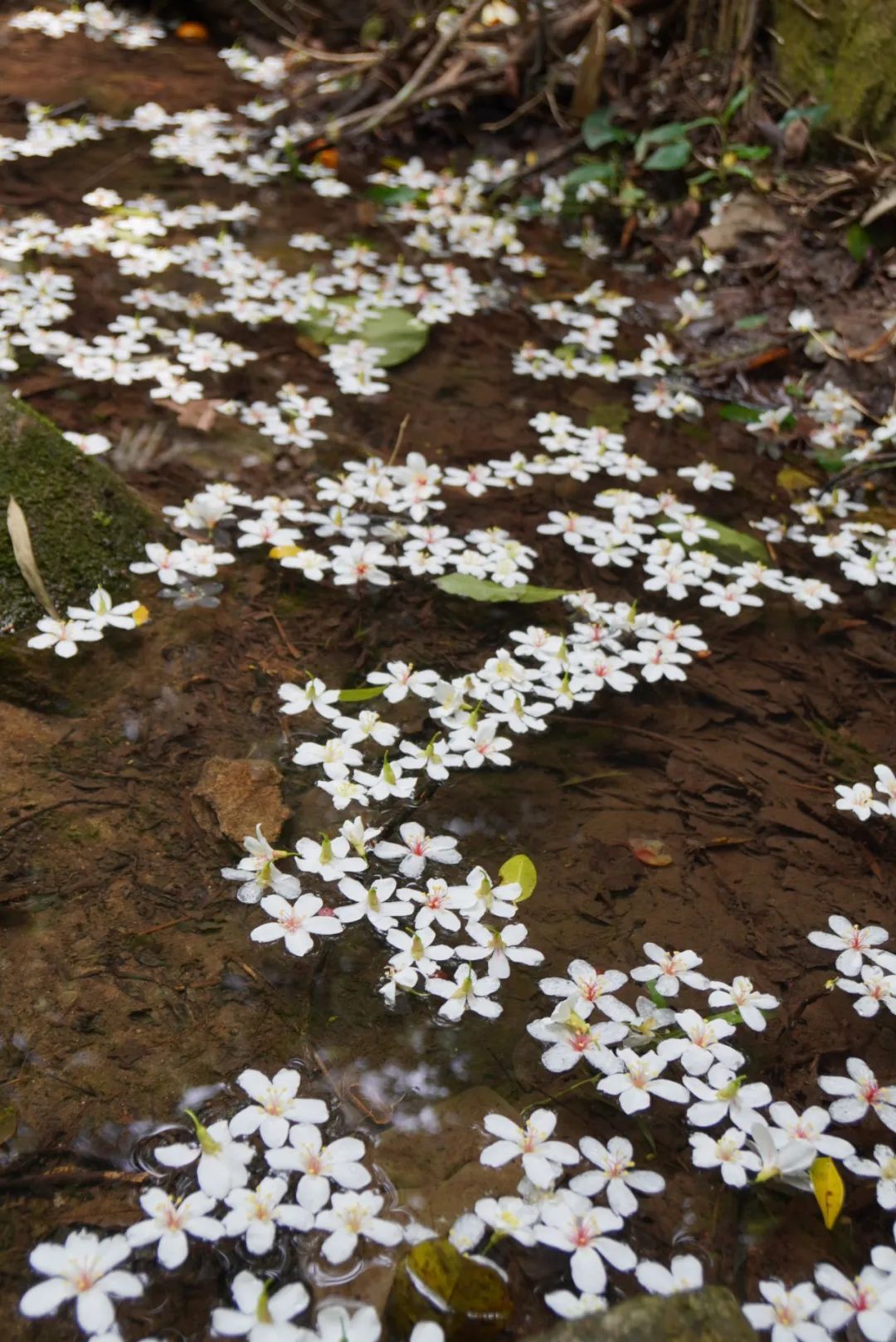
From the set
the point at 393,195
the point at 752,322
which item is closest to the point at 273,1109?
the point at 752,322

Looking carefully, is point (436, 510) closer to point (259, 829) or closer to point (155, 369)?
point (155, 369)

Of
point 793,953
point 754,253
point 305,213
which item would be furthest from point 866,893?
point 305,213

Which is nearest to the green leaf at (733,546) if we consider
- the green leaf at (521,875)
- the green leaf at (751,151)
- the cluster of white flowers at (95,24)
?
the green leaf at (521,875)

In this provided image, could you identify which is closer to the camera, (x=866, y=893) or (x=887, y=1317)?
(x=887, y=1317)

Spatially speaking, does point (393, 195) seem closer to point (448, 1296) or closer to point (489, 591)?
point (489, 591)

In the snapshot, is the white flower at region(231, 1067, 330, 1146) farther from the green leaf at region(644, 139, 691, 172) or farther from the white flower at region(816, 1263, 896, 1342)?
the green leaf at region(644, 139, 691, 172)

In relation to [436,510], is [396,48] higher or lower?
higher
